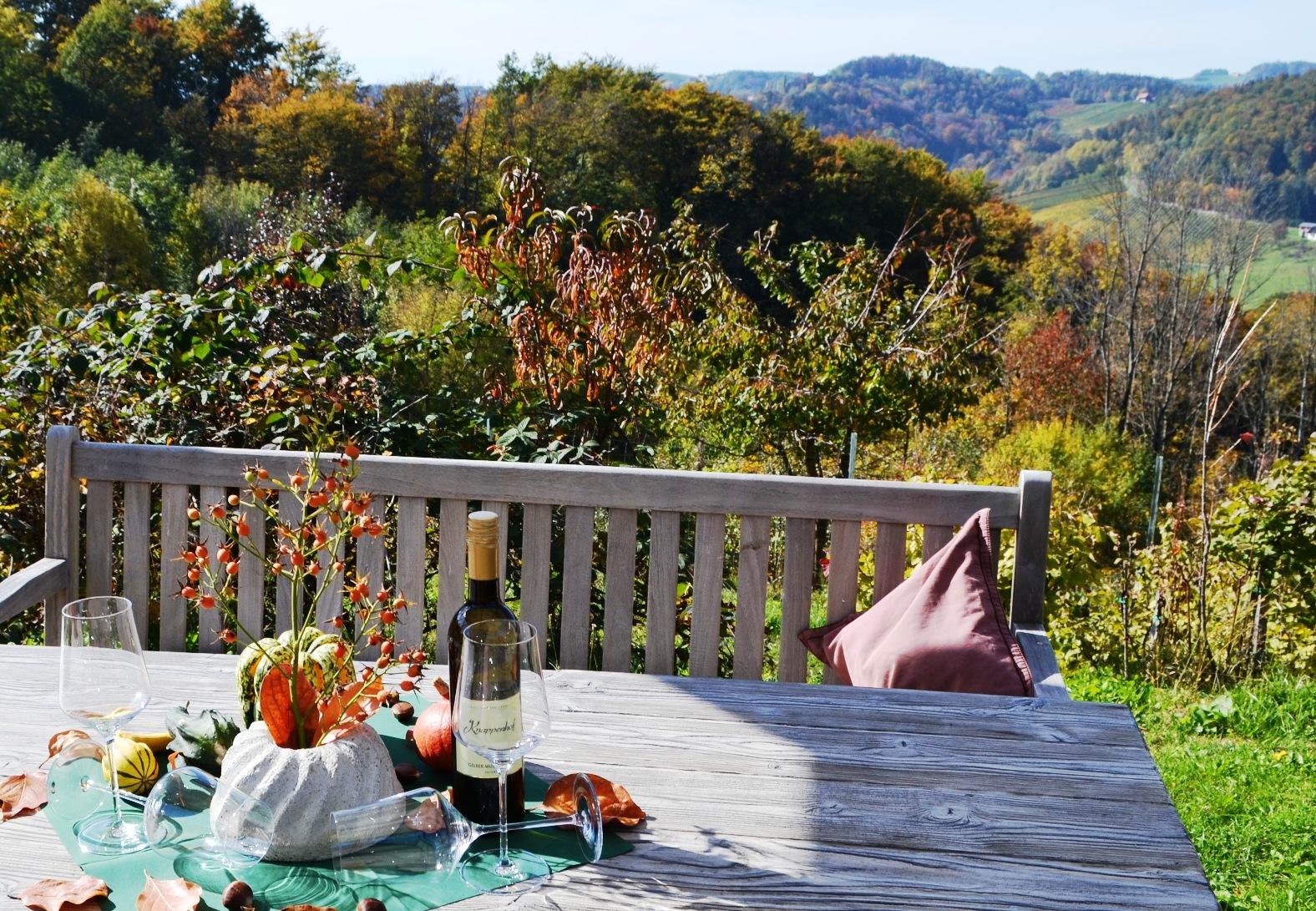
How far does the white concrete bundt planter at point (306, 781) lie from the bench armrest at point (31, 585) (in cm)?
103

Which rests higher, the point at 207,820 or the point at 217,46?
the point at 217,46

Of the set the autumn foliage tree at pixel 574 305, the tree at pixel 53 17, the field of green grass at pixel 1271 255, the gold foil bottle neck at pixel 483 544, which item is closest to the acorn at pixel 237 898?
the gold foil bottle neck at pixel 483 544

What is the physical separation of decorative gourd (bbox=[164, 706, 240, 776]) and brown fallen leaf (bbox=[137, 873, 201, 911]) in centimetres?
20

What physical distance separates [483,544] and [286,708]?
0.85ft

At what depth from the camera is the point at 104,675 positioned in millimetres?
1127

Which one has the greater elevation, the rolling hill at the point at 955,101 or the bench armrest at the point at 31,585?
the rolling hill at the point at 955,101

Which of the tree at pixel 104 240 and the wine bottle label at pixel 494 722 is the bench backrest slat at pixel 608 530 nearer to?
the wine bottle label at pixel 494 722

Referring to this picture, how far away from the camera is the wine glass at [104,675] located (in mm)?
1116

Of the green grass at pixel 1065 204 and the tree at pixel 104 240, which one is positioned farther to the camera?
the green grass at pixel 1065 204

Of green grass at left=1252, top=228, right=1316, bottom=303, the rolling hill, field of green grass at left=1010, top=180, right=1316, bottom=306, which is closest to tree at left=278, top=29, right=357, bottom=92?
the rolling hill

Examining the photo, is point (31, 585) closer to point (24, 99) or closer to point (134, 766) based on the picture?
point (134, 766)

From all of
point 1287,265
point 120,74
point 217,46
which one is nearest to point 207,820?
point 120,74

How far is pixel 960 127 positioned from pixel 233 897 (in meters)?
42.6

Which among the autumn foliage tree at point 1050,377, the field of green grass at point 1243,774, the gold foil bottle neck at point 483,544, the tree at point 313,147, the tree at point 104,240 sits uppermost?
the tree at point 313,147
